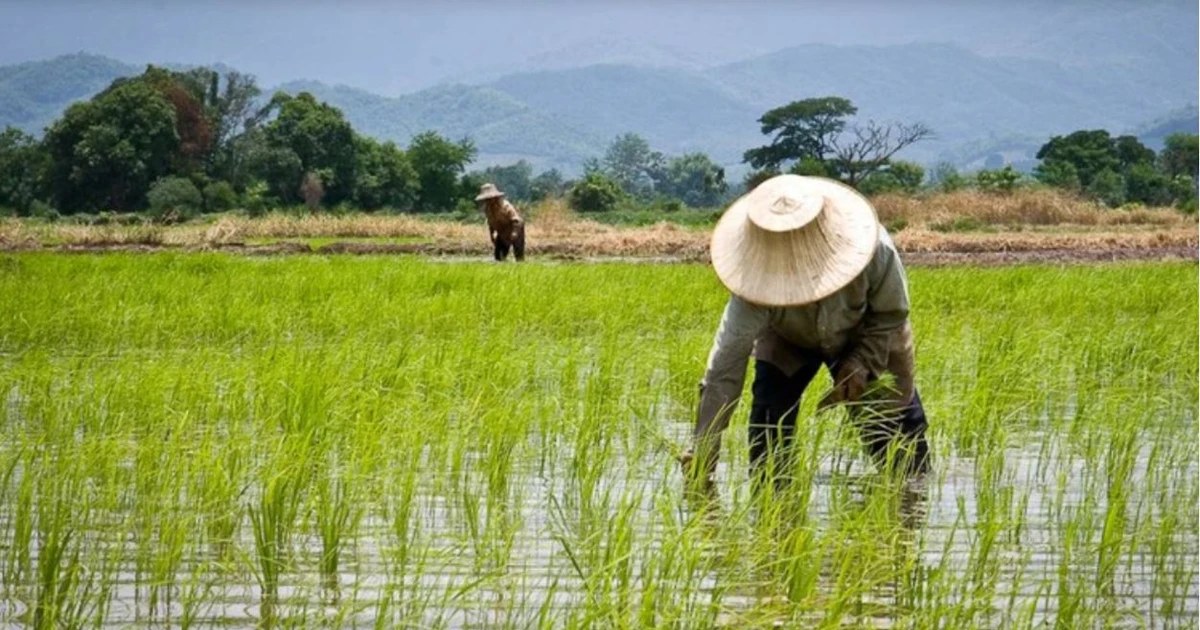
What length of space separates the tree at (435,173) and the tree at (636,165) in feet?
119

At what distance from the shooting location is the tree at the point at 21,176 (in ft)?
159

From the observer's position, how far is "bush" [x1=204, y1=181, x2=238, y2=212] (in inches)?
1688

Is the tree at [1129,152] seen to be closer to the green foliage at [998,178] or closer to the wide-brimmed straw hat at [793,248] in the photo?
the green foliage at [998,178]

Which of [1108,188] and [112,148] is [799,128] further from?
[112,148]

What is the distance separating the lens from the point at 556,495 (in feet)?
13.7

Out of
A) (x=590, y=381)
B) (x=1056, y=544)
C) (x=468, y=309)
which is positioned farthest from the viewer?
(x=468, y=309)

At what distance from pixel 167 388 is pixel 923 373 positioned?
273 cm

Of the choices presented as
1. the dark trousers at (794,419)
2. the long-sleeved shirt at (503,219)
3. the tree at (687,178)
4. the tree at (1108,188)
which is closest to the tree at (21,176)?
the tree at (1108,188)

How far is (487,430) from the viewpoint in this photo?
4.59m

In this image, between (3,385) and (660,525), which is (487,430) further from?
(3,385)

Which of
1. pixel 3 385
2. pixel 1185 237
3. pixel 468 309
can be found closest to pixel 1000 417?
pixel 3 385

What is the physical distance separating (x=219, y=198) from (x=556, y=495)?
40.3 metres

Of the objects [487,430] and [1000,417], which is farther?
[1000,417]

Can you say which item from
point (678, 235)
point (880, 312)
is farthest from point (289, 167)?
point (880, 312)
